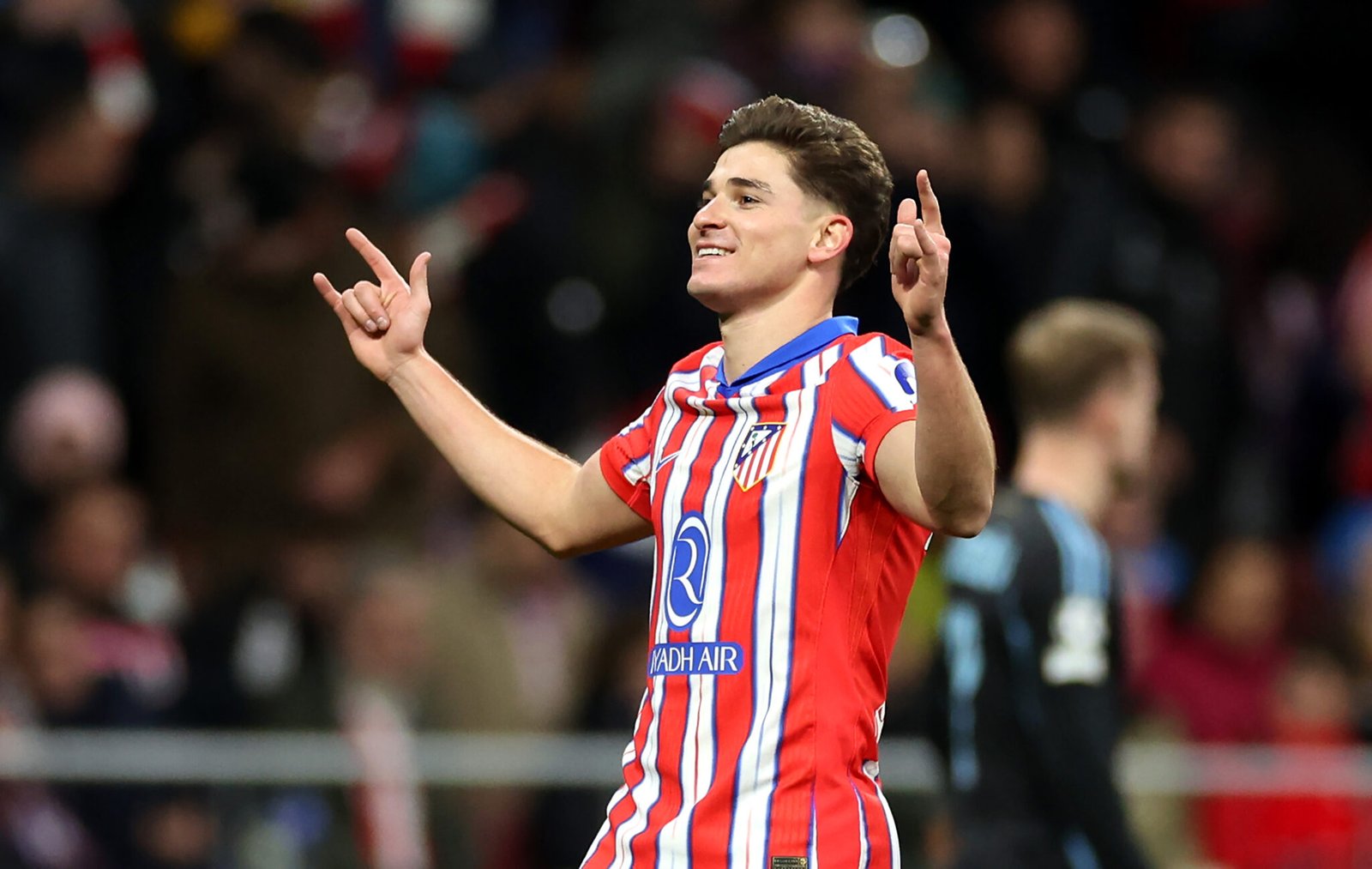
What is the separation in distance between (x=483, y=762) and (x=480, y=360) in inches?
69.3

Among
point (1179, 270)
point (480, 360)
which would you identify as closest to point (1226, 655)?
point (1179, 270)

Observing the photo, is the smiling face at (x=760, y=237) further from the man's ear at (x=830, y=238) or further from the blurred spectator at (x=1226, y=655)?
the blurred spectator at (x=1226, y=655)

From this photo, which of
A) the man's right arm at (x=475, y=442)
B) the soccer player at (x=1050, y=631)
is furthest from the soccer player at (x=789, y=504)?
the soccer player at (x=1050, y=631)

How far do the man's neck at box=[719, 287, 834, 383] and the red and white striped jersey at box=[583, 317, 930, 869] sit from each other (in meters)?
0.04

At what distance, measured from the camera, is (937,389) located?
10.7 feet

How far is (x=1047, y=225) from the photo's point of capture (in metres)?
9.03

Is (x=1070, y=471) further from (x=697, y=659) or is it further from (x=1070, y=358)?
(x=697, y=659)

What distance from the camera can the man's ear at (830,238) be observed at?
377 centimetres

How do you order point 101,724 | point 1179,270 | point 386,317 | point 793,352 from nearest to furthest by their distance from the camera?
1. point 793,352
2. point 386,317
3. point 101,724
4. point 1179,270

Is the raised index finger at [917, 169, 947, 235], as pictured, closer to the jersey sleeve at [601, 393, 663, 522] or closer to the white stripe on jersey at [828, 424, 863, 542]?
the white stripe on jersey at [828, 424, 863, 542]

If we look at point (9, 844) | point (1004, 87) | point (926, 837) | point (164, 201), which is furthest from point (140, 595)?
point (1004, 87)

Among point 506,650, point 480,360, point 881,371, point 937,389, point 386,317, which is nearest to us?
point 937,389

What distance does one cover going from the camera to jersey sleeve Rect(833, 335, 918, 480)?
3.49 m

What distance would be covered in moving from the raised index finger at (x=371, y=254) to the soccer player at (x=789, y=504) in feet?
2.09
